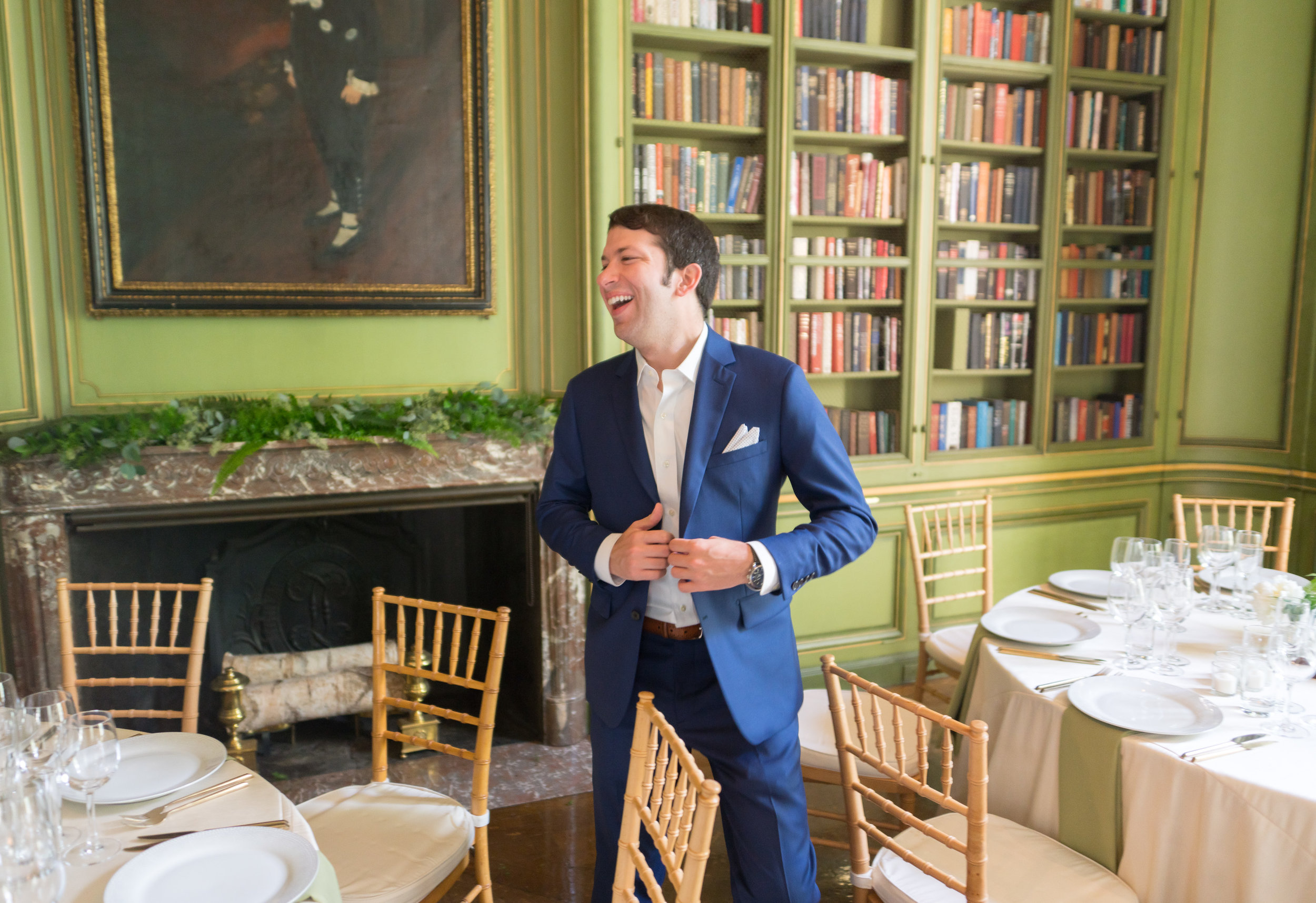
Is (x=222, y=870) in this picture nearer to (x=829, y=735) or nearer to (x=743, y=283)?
(x=829, y=735)

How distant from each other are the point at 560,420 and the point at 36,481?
1.85 m

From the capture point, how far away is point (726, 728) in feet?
5.35

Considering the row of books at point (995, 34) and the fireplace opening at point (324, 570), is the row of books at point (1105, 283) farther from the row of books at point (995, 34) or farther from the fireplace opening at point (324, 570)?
the fireplace opening at point (324, 570)

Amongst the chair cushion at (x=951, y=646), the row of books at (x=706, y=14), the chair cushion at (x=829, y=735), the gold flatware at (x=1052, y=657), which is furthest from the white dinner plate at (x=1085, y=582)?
the row of books at (x=706, y=14)

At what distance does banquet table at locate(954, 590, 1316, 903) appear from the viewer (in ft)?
4.92

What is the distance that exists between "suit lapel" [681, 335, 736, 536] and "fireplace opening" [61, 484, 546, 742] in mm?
1649

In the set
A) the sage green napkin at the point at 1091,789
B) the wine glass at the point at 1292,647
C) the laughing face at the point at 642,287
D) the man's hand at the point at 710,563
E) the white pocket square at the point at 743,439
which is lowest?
the sage green napkin at the point at 1091,789

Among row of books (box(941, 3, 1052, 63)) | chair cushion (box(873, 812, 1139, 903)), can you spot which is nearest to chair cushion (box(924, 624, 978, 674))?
chair cushion (box(873, 812, 1139, 903))

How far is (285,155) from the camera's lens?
9.98ft

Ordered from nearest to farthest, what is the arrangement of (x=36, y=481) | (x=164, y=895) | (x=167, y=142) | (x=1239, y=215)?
1. (x=164, y=895)
2. (x=36, y=481)
3. (x=167, y=142)
4. (x=1239, y=215)

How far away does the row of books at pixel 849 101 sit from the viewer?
11.7 ft

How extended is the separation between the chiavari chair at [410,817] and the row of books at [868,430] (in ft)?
7.35

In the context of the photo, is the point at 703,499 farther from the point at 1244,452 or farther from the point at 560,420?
the point at 1244,452

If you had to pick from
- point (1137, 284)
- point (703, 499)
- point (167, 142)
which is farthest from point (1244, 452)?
point (167, 142)
